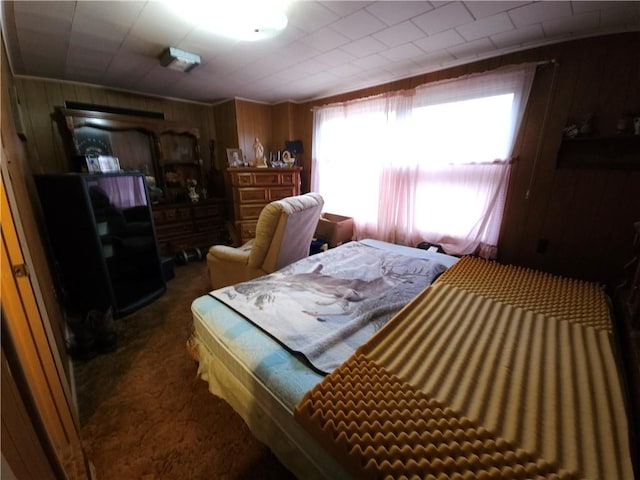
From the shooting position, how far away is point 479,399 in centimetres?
83

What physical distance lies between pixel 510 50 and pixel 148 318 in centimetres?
402

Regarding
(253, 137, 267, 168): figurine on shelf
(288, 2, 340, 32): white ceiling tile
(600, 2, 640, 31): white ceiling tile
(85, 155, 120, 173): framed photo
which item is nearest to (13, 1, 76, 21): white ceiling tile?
(85, 155, 120, 173): framed photo

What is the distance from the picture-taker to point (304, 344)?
1.08 m

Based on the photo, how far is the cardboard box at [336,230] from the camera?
3.44m

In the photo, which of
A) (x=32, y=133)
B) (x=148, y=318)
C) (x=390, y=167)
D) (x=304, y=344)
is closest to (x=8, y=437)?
(x=304, y=344)

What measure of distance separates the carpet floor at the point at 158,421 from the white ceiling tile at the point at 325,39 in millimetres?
2577

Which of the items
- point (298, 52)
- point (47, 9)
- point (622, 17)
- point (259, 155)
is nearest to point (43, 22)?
point (47, 9)

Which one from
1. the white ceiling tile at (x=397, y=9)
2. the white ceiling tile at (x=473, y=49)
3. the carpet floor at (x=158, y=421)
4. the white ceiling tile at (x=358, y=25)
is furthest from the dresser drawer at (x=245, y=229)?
the white ceiling tile at (x=473, y=49)

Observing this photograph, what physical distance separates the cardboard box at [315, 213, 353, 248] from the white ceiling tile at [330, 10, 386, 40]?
201 centimetres

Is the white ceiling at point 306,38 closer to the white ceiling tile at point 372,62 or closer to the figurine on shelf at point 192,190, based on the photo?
the white ceiling tile at point 372,62

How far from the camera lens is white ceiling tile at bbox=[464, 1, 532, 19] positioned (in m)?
1.61

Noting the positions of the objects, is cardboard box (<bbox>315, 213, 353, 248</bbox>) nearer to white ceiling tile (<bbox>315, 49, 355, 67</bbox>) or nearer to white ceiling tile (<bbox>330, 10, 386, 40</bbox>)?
white ceiling tile (<bbox>315, 49, 355, 67</bbox>)

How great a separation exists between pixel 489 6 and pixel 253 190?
3.06 meters

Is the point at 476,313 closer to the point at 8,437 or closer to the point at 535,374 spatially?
the point at 535,374
